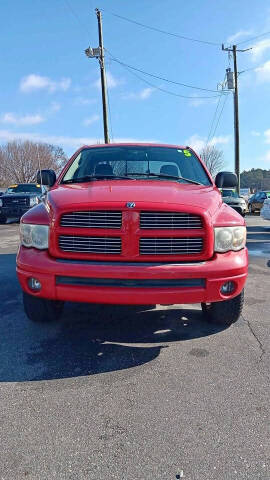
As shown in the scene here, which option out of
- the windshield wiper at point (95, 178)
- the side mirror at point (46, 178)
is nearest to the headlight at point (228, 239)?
the windshield wiper at point (95, 178)

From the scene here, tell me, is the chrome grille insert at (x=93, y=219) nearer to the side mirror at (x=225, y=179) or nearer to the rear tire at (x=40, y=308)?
the rear tire at (x=40, y=308)

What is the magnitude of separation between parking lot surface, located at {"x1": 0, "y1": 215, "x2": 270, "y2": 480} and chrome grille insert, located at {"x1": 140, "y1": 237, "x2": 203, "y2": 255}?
0.90 meters

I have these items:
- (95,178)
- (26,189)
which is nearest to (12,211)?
(26,189)

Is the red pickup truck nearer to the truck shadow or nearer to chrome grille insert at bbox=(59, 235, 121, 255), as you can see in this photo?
chrome grille insert at bbox=(59, 235, 121, 255)

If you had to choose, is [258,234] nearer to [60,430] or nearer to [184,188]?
[184,188]

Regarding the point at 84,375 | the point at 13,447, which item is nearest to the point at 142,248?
the point at 84,375

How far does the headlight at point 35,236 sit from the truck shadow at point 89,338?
93cm

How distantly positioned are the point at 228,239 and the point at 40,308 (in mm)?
1934

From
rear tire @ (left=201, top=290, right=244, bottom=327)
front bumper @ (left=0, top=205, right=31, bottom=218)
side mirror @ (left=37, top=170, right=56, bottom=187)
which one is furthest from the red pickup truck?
front bumper @ (left=0, top=205, right=31, bottom=218)

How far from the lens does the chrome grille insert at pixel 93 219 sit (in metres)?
2.86

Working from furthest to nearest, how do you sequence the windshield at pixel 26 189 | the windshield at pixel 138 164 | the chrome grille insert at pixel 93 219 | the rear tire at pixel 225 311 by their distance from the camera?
the windshield at pixel 26 189 → the windshield at pixel 138 164 → the rear tire at pixel 225 311 → the chrome grille insert at pixel 93 219

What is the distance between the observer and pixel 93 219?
2885mm

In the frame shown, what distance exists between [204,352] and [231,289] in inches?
24.2

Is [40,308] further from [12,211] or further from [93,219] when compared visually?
[12,211]
